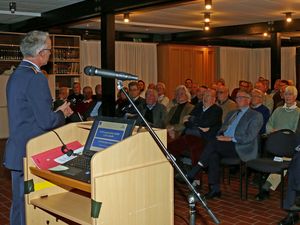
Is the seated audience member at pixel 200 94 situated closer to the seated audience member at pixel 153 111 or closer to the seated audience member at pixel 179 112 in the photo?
the seated audience member at pixel 179 112

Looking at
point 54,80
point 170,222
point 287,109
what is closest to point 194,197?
point 170,222

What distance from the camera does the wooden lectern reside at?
2.30 m

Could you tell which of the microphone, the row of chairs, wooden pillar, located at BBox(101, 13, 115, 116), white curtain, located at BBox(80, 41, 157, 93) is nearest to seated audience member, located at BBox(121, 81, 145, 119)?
wooden pillar, located at BBox(101, 13, 115, 116)

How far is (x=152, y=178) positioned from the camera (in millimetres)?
2582

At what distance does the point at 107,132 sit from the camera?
2684 millimetres

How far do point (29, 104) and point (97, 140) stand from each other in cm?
47

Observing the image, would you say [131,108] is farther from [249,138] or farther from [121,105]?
[249,138]

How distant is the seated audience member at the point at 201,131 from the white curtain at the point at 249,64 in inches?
338

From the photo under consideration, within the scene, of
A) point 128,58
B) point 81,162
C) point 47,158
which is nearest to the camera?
point 81,162

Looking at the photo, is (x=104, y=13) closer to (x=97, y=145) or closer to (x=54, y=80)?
(x=54, y=80)

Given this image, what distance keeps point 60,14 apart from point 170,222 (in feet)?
18.9

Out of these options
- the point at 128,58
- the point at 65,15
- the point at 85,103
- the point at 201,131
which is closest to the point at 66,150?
the point at 201,131

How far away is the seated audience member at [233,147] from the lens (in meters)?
5.11

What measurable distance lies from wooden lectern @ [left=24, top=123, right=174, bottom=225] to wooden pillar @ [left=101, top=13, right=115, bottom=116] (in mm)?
3984
